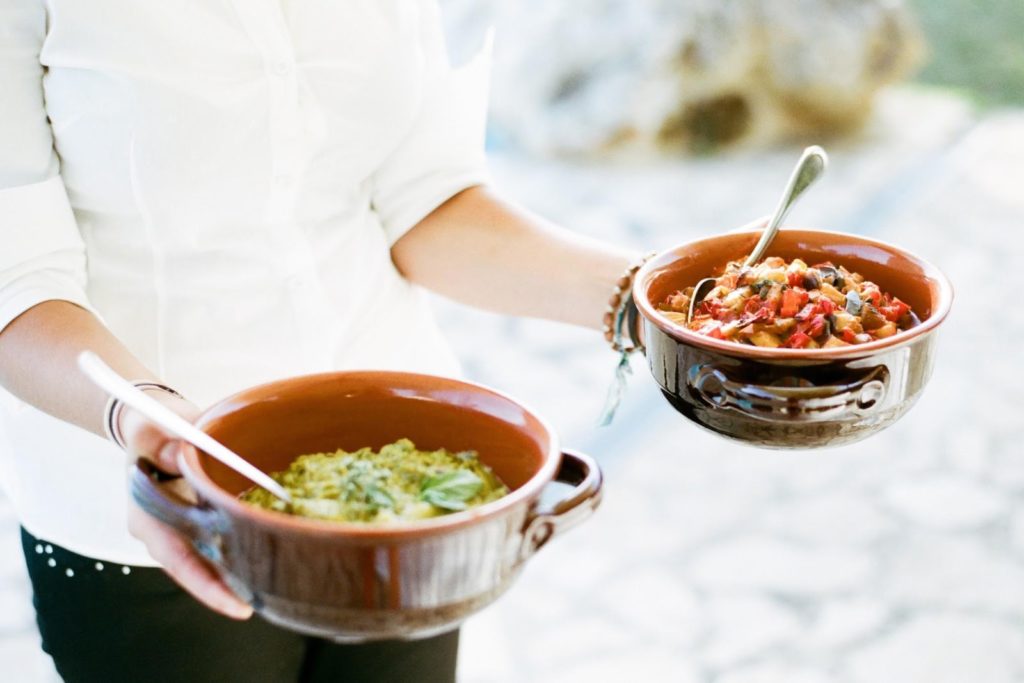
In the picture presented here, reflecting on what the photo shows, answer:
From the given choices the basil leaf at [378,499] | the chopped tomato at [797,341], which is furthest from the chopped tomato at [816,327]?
the basil leaf at [378,499]

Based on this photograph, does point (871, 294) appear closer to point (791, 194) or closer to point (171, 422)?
point (791, 194)

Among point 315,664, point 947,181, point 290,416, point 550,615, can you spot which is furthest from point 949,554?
point 947,181

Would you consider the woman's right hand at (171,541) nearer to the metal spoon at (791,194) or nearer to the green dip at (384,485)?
the green dip at (384,485)

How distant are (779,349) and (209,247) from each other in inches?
21.0

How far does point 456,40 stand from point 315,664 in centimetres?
389

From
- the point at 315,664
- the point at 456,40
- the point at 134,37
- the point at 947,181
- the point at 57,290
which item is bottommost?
the point at 947,181

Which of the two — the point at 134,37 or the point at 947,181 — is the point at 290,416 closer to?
the point at 134,37

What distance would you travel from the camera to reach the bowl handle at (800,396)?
0.88 meters

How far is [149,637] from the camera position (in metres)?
1.09

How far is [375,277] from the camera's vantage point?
120 cm

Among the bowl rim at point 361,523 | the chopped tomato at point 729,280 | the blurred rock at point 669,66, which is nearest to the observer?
the bowl rim at point 361,523

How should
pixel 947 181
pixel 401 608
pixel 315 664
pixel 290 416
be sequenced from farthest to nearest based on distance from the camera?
pixel 947 181 → pixel 315 664 → pixel 290 416 → pixel 401 608

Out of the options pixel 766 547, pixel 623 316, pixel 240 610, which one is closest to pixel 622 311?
pixel 623 316

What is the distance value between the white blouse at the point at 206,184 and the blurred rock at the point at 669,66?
342cm
